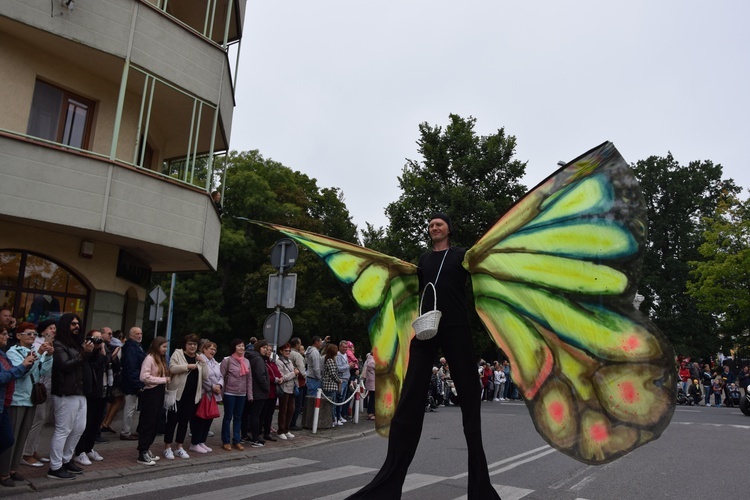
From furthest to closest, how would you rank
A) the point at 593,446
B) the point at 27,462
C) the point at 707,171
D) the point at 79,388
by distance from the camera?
the point at 707,171 → the point at 27,462 → the point at 79,388 → the point at 593,446

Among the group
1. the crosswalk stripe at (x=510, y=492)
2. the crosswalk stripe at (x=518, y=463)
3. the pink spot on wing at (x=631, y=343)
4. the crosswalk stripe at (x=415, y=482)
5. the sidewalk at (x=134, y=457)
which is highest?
the pink spot on wing at (x=631, y=343)

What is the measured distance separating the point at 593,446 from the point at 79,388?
20.3 feet

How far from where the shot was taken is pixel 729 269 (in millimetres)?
37531

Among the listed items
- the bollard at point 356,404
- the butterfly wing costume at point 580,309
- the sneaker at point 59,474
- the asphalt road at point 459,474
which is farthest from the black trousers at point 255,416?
the butterfly wing costume at point 580,309

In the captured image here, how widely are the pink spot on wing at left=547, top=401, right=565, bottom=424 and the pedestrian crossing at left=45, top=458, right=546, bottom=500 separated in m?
2.73

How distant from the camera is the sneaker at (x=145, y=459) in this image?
331 inches

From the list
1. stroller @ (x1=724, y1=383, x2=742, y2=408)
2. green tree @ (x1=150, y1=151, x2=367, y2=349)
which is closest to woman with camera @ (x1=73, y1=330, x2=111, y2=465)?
stroller @ (x1=724, y1=383, x2=742, y2=408)

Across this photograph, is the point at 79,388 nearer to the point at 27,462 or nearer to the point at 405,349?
the point at 27,462

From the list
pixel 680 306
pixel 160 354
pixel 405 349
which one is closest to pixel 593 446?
pixel 405 349

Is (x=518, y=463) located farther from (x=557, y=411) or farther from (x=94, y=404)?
(x=94, y=404)

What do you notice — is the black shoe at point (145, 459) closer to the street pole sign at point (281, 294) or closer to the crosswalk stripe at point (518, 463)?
the street pole sign at point (281, 294)

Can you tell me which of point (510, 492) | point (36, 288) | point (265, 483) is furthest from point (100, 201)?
point (510, 492)

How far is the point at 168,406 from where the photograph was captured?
361 inches

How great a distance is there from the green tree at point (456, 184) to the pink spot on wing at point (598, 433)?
1266 inches
